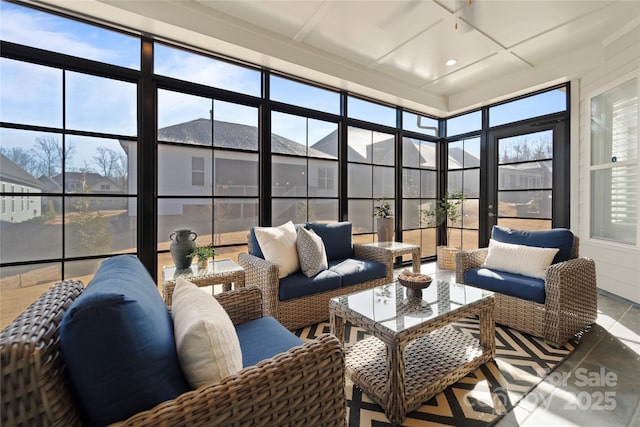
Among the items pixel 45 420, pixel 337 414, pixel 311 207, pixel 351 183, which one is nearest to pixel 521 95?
pixel 351 183

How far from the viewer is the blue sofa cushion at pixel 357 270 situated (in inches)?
102

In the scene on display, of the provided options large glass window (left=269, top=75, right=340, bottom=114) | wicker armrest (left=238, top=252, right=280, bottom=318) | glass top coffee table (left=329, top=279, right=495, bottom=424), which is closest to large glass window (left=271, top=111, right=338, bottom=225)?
large glass window (left=269, top=75, right=340, bottom=114)

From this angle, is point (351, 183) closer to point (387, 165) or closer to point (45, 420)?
point (387, 165)

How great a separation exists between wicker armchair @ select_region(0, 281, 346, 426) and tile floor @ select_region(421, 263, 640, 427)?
1.07 m

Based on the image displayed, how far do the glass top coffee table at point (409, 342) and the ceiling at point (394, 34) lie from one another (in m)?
2.49

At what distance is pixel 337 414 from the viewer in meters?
0.98

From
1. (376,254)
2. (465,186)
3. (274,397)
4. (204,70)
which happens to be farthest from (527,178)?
(274,397)

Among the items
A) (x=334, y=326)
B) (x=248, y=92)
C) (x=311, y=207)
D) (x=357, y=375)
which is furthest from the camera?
(x=311, y=207)

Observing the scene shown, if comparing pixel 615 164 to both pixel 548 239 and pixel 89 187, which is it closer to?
pixel 548 239

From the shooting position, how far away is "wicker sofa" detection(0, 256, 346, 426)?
0.58 meters

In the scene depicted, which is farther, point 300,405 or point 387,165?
point 387,165

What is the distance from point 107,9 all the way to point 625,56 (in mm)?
4871

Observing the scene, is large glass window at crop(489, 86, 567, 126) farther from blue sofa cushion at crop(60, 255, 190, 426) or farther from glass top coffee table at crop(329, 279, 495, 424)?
blue sofa cushion at crop(60, 255, 190, 426)

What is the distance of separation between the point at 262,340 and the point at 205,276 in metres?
1.10
